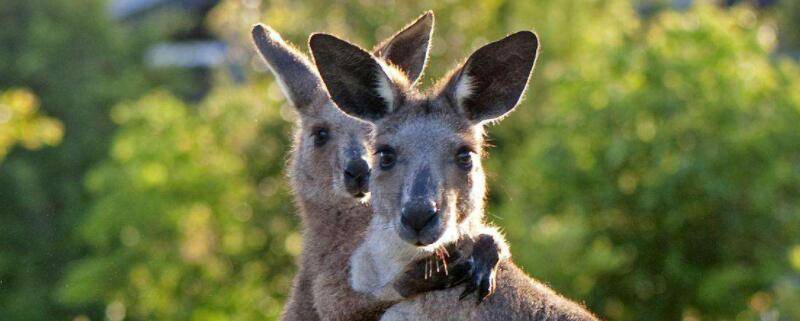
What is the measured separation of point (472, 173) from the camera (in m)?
6.95

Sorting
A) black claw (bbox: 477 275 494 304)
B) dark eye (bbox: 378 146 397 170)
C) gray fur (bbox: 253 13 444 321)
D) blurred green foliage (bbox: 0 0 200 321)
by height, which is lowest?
blurred green foliage (bbox: 0 0 200 321)

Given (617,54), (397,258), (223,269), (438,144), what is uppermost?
(438,144)

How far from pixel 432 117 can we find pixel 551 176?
40.7 ft

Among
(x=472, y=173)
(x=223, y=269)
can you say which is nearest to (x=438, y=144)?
(x=472, y=173)

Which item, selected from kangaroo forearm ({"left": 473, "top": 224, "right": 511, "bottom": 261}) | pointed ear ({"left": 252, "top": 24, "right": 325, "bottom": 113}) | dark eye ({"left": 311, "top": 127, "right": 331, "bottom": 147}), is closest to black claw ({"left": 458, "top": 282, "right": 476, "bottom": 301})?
kangaroo forearm ({"left": 473, "top": 224, "right": 511, "bottom": 261})

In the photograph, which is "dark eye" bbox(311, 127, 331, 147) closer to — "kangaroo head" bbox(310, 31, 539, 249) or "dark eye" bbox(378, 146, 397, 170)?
"kangaroo head" bbox(310, 31, 539, 249)

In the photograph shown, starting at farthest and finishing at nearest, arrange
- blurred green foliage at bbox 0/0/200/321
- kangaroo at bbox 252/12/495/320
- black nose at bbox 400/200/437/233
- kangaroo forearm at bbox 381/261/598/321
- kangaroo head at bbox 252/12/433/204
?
1. blurred green foliage at bbox 0/0/200/321
2. kangaroo head at bbox 252/12/433/204
3. kangaroo at bbox 252/12/495/320
4. kangaroo forearm at bbox 381/261/598/321
5. black nose at bbox 400/200/437/233

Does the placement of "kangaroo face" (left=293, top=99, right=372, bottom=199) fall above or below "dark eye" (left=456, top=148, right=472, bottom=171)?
below

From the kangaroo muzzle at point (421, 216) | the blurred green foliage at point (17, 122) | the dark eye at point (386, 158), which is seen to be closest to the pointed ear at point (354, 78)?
the dark eye at point (386, 158)

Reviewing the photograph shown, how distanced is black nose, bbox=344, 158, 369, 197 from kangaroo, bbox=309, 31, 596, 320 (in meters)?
0.61

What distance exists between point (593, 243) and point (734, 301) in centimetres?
195

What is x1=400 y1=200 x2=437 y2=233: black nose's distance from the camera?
6.45m

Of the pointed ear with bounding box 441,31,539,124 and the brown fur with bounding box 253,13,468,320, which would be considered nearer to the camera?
the pointed ear with bounding box 441,31,539,124

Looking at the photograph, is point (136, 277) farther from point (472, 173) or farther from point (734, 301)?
point (472, 173)
